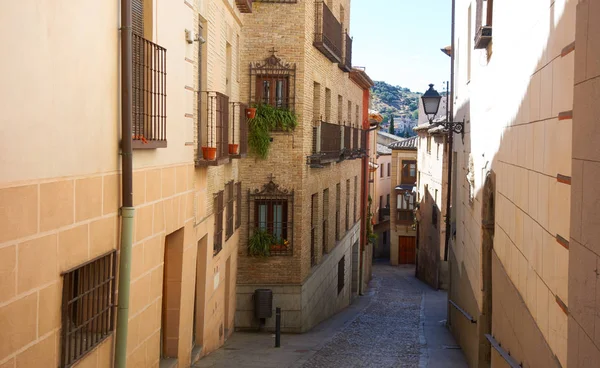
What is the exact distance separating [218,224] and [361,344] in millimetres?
5515

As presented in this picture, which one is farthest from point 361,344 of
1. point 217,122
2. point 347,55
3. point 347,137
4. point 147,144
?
point 147,144

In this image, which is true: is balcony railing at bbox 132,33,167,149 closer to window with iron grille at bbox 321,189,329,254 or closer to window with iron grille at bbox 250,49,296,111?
window with iron grille at bbox 250,49,296,111

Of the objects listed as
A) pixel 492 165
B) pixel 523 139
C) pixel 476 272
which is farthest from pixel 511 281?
pixel 476 272

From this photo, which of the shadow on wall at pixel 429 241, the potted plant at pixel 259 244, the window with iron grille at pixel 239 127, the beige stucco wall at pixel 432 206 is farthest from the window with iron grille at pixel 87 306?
the shadow on wall at pixel 429 241

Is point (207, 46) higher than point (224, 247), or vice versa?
point (207, 46)

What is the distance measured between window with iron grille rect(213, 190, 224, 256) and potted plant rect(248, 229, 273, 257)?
2.94m

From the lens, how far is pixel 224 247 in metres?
14.3

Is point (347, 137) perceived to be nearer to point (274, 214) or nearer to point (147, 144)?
point (274, 214)

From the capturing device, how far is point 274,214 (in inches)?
671

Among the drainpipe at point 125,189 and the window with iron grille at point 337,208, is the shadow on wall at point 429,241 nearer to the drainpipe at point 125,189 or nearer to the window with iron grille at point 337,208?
the window with iron grille at point 337,208

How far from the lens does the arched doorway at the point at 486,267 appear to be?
11573 millimetres

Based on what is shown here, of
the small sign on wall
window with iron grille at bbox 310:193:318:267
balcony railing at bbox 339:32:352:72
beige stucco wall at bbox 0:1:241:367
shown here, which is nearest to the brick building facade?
window with iron grille at bbox 310:193:318:267

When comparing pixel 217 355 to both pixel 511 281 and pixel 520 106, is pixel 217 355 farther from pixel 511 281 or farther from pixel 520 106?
pixel 520 106

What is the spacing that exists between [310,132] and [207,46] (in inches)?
251
